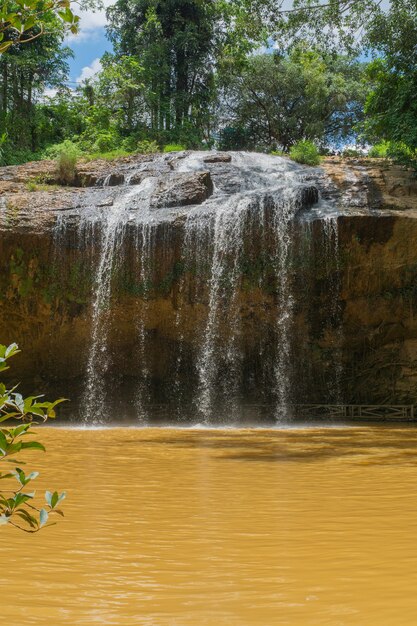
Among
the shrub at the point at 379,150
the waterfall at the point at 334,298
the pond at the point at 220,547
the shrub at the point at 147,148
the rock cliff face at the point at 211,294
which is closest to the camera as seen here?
the pond at the point at 220,547

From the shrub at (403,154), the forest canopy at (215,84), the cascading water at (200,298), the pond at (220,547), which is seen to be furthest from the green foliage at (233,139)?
the pond at (220,547)

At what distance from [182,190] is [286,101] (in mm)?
22182

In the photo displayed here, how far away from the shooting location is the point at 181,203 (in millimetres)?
14953

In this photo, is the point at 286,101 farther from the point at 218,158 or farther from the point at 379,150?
the point at 218,158

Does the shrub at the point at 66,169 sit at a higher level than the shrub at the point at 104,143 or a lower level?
lower

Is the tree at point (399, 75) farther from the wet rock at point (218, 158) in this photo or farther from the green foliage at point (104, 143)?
the green foliage at point (104, 143)

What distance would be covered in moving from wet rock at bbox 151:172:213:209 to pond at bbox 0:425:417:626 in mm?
9116

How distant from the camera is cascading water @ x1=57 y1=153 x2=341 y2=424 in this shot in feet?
46.6

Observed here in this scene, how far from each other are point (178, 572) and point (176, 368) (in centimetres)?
1232

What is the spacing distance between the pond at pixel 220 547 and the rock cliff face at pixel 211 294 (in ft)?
25.8

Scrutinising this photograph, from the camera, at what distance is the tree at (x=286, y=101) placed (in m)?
33.9

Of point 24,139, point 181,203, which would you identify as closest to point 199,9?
point 24,139

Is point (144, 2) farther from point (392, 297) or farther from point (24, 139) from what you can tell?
point (392, 297)

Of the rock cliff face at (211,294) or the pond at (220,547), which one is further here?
the rock cliff face at (211,294)
